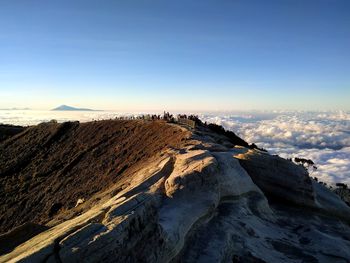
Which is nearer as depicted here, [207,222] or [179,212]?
[179,212]

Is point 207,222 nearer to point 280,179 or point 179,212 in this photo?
point 179,212

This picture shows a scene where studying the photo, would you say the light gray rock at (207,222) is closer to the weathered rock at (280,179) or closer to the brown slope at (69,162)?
the weathered rock at (280,179)

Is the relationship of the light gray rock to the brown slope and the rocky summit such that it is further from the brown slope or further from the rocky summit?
the brown slope

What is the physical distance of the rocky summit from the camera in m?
8.62

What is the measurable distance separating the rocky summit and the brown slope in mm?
135

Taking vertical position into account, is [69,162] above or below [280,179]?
below

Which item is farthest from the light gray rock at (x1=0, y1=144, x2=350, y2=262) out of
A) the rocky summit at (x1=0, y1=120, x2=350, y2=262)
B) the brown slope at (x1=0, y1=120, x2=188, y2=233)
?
the brown slope at (x1=0, y1=120, x2=188, y2=233)

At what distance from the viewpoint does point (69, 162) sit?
29.3 m

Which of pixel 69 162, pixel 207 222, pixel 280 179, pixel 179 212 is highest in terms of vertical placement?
pixel 179 212

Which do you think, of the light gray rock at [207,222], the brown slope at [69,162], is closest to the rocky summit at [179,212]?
the light gray rock at [207,222]

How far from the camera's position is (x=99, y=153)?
94.1 ft

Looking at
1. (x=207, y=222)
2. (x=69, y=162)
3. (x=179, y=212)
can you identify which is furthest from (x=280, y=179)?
(x=69, y=162)

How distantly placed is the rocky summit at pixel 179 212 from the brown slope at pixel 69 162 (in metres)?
0.13

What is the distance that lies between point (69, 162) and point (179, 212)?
65.7ft
